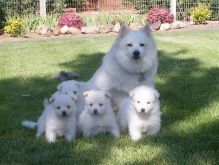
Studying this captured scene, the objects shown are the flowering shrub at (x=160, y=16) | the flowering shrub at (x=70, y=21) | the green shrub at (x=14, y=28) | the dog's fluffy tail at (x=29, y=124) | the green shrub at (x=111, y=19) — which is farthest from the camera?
the green shrub at (x=111, y=19)

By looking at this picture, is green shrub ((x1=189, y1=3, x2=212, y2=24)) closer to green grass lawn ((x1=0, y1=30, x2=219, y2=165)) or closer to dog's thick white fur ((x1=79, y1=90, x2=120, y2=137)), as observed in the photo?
green grass lawn ((x1=0, y1=30, x2=219, y2=165))

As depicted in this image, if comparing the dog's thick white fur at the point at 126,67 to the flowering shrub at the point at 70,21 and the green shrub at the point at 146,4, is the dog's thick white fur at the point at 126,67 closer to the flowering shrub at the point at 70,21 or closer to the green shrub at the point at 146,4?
the flowering shrub at the point at 70,21

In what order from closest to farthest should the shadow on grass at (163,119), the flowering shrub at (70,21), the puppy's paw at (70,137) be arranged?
1. the shadow on grass at (163,119)
2. the puppy's paw at (70,137)
3. the flowering shrub at (70,21)

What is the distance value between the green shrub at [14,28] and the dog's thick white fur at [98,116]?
35.5 feet

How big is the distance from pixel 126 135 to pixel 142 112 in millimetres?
402

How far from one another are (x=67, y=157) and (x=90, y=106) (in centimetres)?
95

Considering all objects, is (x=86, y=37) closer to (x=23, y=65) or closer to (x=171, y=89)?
(x=23, y=65)

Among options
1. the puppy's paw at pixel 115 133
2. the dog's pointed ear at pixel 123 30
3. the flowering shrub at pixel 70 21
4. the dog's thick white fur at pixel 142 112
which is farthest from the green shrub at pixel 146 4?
the puppy's paw at pixel 115 133

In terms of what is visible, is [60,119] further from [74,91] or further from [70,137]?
[74,91]

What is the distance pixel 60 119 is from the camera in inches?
237

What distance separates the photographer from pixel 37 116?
23.7 ft

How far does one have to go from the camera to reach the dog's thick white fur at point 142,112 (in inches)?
230

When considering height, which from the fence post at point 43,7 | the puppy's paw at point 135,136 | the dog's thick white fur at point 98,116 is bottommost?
the puppy's paw at point 135,136

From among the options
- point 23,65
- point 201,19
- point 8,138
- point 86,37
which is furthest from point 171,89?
point 201,19
